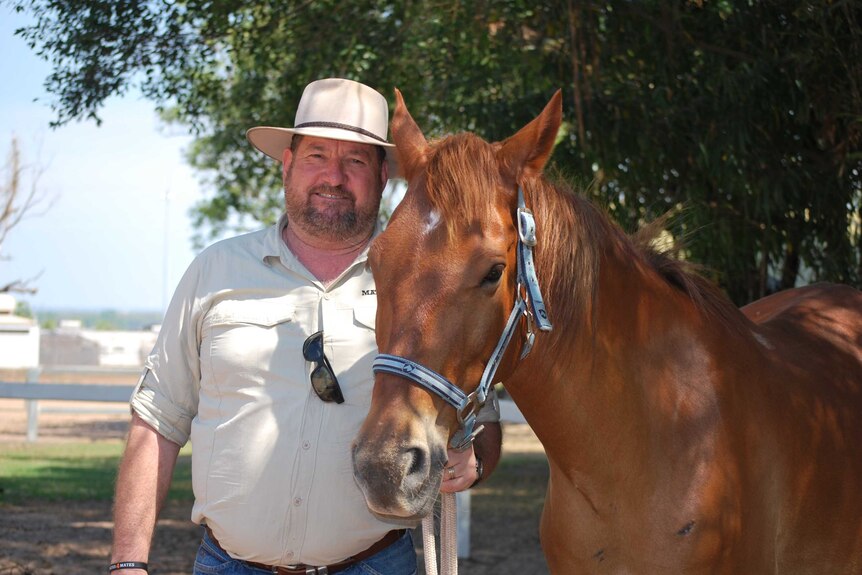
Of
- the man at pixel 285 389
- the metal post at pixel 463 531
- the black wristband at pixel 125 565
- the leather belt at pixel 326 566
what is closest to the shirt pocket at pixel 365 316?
the man at pixel 285 389

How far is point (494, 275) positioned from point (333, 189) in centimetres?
79

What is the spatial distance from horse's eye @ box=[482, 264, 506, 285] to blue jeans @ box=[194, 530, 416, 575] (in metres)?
0.96

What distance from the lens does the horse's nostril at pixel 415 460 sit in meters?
2.04

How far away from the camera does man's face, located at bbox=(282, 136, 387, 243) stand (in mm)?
2830

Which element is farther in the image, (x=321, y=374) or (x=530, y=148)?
(x=321, y=374)

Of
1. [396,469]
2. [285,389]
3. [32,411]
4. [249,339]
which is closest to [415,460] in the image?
[396,469]

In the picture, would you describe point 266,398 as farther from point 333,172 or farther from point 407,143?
point 407,143

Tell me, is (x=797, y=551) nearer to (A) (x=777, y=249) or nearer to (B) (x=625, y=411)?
(B) (x=625, y=411)

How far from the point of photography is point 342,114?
9.42ft

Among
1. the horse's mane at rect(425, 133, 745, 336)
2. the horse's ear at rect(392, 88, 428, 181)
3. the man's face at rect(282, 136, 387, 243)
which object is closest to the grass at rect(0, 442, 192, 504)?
the man's face at rect(282, 136, 387, 243)

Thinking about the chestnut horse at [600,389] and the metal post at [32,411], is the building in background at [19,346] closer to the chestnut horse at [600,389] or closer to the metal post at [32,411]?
the metal post at [32,411]

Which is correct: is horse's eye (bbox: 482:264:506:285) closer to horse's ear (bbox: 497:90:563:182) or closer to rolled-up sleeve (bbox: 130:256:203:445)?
horse's ear (bbox: 497:90:563:182)

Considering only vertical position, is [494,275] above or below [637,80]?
below

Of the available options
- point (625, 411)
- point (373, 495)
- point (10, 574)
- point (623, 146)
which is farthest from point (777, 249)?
point (10, 574)
